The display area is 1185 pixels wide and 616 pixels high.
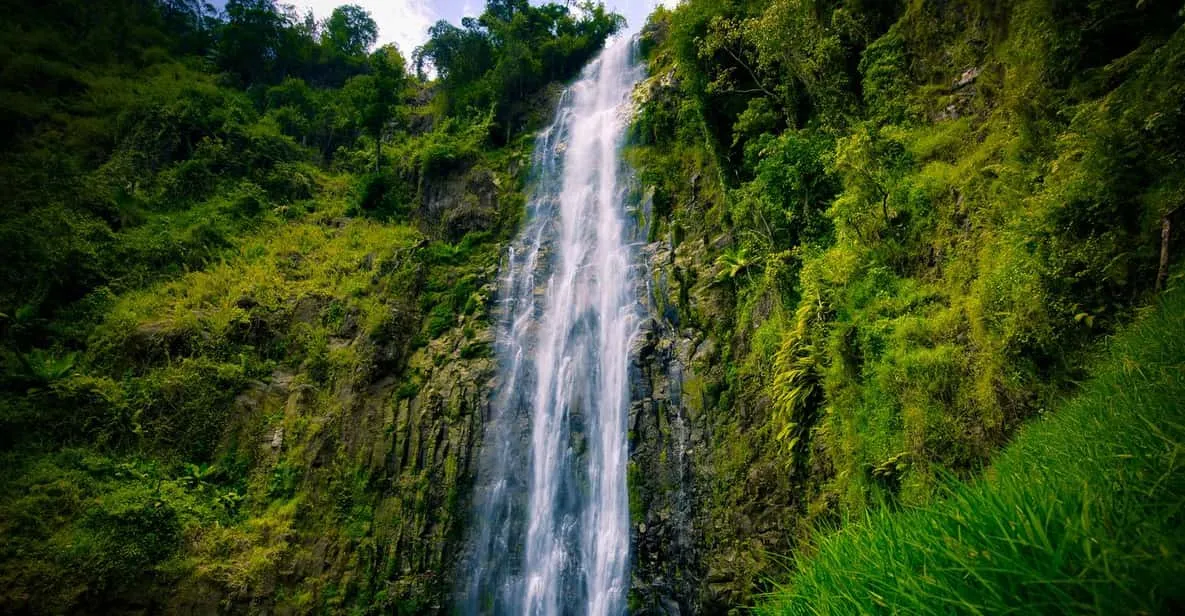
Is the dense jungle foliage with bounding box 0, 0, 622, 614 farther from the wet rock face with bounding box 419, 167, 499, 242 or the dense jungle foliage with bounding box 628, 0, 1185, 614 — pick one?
the dense jungle foliage with bounding box 628, 0, 1185, 614

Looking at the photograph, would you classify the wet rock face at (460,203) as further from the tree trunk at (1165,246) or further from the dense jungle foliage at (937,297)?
the tree trunk at (1165,246)

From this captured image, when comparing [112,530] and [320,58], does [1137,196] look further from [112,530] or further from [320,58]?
[320,58]

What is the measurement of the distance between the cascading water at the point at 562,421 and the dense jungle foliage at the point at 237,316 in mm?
895

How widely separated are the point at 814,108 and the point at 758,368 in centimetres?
486

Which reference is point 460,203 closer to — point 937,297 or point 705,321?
point 705,321

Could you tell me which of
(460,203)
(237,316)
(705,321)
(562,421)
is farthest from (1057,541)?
(460,203)

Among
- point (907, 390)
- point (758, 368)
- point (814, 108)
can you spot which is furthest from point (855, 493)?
point (814, 108)

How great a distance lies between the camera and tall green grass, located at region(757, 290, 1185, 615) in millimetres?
1045

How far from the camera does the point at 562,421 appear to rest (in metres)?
11.2

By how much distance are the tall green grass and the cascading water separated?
27.4 feet

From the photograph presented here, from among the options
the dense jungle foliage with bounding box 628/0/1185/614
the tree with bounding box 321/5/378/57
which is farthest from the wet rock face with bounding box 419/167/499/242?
the tree with bounding box 321/5/378/57

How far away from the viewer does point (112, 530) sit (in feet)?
30.0

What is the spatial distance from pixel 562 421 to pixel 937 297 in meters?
7.46

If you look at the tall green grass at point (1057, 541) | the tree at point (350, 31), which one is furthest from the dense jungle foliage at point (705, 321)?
the tree at point (350, 31)
